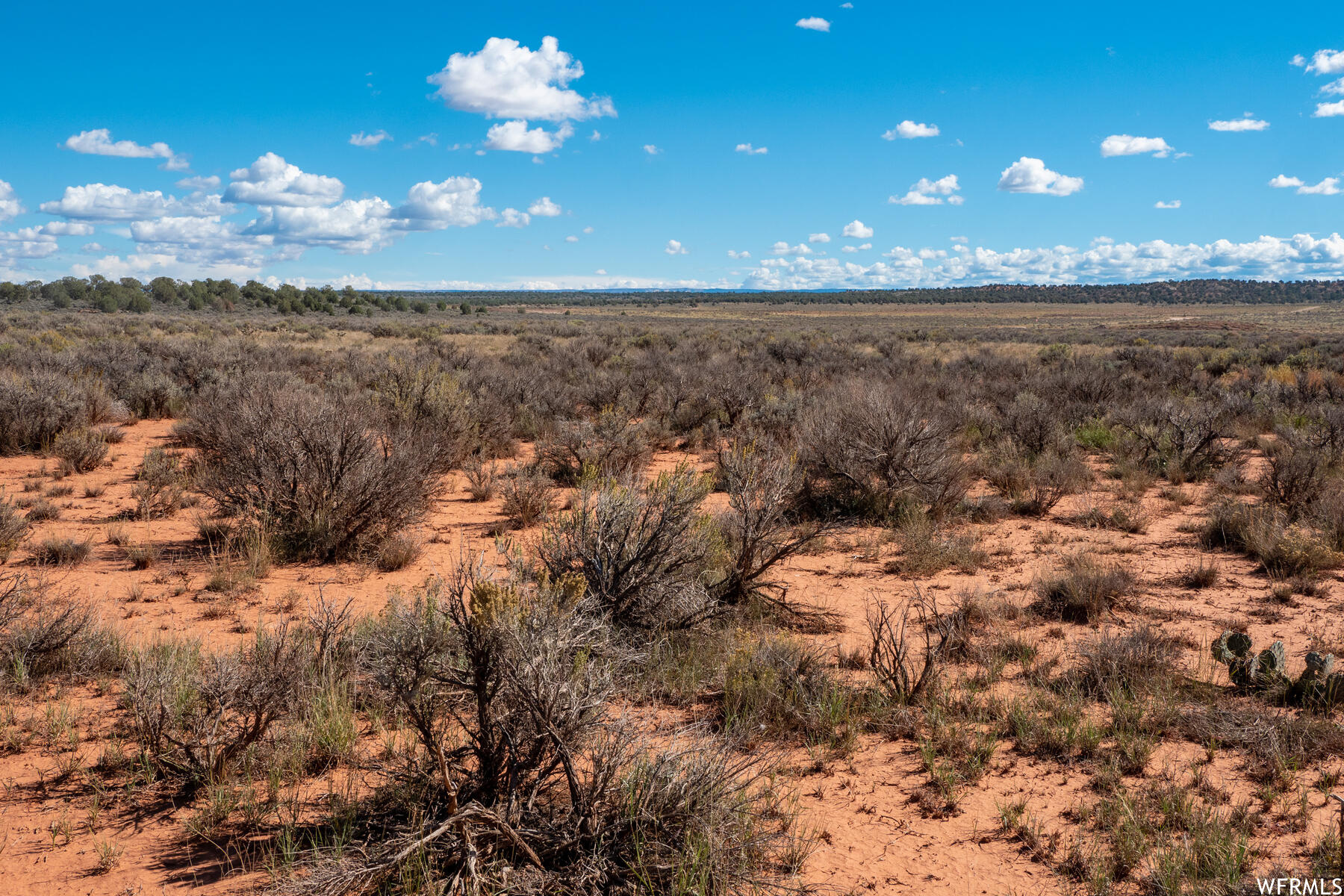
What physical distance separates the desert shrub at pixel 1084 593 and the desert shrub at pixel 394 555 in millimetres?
6215

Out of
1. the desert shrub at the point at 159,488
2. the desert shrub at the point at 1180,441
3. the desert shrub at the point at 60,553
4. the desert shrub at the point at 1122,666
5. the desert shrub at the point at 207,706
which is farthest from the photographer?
the desert shrub at the point at 1180,441

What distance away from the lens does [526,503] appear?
30.5 feet

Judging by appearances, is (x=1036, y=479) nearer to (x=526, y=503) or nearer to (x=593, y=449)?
(x=593, y=449)

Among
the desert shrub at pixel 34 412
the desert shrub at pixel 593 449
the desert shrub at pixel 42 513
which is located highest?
the desert shrub at pixel 34 412

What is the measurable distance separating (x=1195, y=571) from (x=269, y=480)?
9646 mm

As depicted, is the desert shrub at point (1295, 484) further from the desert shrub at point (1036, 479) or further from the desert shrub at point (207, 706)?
the desert shrub at point (207, 706)

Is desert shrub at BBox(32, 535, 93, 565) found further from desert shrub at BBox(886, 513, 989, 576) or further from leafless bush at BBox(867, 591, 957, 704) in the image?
desert shrub at BBox(886, 513, 989, 576)

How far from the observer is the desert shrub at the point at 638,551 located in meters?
5.45

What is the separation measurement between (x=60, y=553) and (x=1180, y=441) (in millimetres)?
15364

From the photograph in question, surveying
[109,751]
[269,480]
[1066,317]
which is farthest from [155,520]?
[1066,317]

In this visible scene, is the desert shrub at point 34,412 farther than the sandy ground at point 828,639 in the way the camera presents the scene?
Yes

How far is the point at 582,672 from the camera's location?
131 inches

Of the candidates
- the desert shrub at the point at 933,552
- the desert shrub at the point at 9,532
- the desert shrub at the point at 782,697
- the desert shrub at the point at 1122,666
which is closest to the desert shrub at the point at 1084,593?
the desert shrub at the point at 1122,666

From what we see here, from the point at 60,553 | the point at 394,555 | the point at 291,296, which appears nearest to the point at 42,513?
the point at 60,553
